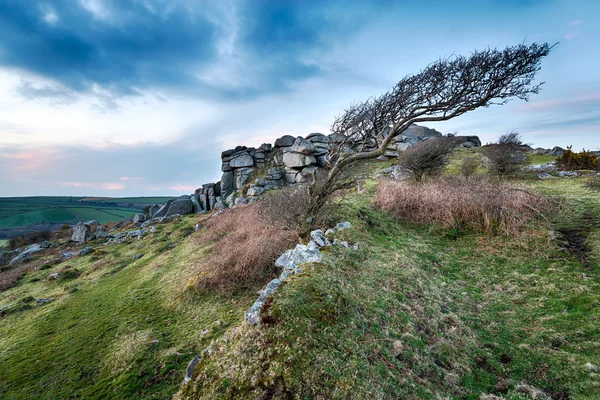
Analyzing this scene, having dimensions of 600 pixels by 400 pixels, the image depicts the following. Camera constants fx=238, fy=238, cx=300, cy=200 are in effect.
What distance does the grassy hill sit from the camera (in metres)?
2.62

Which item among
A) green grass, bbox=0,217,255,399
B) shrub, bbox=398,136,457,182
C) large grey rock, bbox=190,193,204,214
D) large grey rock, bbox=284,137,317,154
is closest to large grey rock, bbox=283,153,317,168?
large grey rock, bbox=284,137,317,154

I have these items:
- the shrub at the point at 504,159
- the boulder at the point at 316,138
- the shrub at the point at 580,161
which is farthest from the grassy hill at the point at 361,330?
the boulder at the point at 316,138

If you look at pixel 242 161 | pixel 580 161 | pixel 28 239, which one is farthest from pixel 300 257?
pixel 28 239

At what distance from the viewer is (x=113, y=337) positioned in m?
5.00

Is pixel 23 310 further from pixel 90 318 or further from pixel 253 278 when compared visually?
pixel 253 278

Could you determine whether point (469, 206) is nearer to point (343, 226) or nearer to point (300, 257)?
point (343, 226)

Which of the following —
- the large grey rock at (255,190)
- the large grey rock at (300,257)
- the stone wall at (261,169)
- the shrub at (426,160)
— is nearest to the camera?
the large grey rock at (300,257)

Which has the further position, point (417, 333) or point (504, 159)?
point (504, 159)

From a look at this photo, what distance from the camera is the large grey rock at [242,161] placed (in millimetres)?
31125

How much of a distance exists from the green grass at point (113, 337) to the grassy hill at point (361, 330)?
0.10 feet

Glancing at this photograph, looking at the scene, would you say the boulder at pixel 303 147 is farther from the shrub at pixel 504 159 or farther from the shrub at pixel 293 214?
the shrub at pixel 293 214

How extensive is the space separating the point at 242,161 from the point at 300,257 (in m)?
27.8

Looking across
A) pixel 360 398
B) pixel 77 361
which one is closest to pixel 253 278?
pixel 77 361

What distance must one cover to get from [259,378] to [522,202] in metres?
9.20
